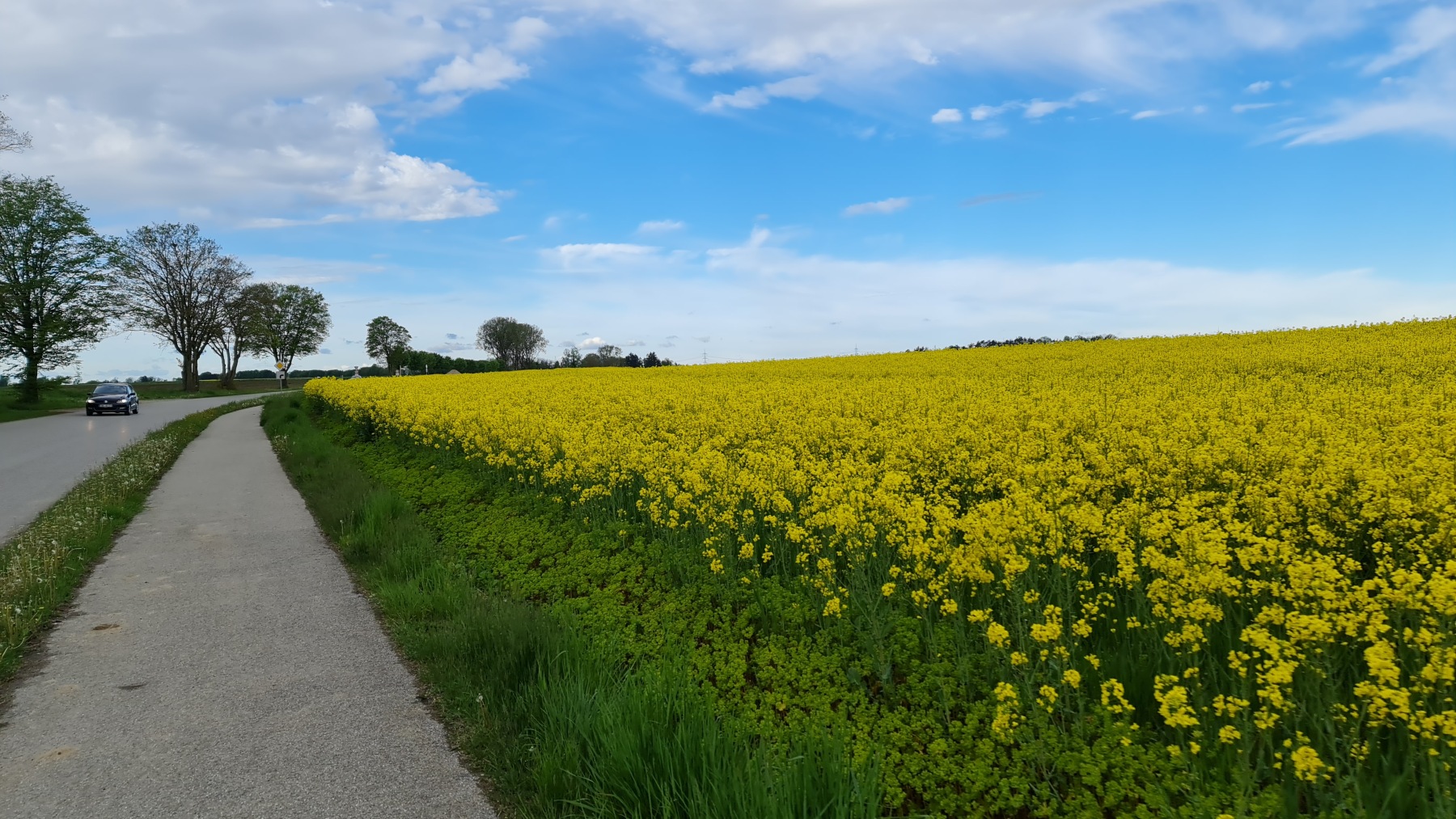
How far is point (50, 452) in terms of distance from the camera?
59.8ft

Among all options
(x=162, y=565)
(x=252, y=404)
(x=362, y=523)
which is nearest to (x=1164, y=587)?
(x=362, y=523)

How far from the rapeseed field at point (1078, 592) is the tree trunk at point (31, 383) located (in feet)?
141

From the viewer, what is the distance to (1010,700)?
3.72 metres

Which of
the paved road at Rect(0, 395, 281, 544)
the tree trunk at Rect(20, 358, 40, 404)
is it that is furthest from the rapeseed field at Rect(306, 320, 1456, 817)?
the tree trunk at Rect(20, 358, 40, 404)

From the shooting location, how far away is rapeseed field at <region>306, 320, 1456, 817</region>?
3211 mm

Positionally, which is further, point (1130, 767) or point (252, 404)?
point (252, 404)

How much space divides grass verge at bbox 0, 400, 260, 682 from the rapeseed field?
3.49 m

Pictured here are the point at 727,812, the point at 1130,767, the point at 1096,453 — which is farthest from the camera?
the point at 1096,453

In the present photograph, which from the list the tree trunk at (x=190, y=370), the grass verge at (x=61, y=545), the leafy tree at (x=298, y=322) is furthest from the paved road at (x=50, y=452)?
the leafy tree at (x=298, y=322)

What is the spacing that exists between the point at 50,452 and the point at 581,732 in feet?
69.5

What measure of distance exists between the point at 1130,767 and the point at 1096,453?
14.7 feet

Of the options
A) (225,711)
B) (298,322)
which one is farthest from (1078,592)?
(298,322)

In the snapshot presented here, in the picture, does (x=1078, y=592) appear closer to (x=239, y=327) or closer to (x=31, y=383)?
(x=31, y=383)

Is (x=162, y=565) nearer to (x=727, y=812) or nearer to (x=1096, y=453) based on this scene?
(x=727, y=812)
